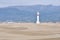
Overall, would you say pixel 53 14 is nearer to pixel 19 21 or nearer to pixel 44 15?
pixel 44 15

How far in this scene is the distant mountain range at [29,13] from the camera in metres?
3.16

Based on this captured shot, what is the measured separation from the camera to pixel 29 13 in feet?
10.4

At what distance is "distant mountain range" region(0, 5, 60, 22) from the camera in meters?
3.16

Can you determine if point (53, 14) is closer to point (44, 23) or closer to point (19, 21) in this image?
point (44, 23)

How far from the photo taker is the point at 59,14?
3.19m

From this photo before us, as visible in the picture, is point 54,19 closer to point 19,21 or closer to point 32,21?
point 32,21

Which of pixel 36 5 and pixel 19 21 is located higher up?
pixel 36 5

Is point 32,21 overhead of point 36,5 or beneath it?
beneath

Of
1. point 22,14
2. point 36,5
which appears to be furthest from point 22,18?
point 36,5

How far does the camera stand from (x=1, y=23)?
3.19m

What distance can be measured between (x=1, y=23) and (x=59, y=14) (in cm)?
129
